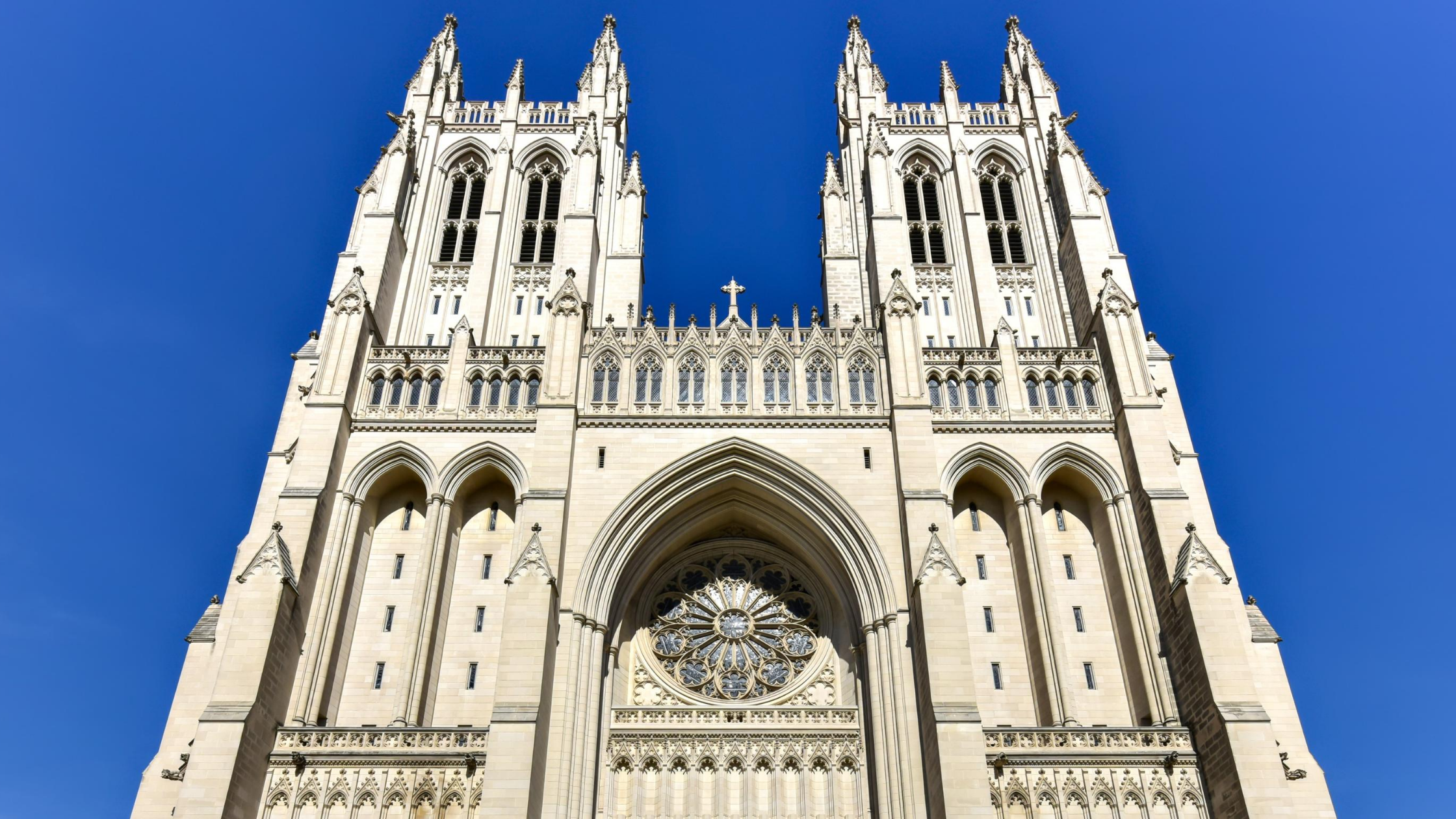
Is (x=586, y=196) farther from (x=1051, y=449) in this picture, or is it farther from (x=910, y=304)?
(x=1051, y=449)

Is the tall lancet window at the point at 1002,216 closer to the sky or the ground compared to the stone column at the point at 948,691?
closer to the sky

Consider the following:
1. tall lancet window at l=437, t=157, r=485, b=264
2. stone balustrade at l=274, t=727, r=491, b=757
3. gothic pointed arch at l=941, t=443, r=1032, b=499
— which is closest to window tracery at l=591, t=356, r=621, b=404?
tall lancet window at l=437, t=157, r=485, b=264

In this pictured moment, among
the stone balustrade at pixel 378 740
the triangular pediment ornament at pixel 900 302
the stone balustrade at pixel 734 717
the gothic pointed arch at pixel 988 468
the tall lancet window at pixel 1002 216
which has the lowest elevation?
the stone balustrade at pixel 378 740

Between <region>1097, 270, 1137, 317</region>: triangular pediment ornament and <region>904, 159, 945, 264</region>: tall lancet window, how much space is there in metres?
6.68

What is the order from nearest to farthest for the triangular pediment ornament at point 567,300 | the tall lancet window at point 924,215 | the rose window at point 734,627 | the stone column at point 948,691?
the stone column at point 948,691, the rose window at point 734,627, the triangular pediment ornament at point 567,300, the tall lancet window at point 924,215

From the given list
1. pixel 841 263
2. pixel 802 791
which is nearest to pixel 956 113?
pixel 841 263

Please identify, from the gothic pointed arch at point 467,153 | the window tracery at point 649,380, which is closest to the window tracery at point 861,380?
the window tracery at point 649,380

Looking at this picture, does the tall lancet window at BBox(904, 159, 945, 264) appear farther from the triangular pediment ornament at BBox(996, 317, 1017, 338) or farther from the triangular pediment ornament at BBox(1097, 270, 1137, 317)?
the triangular pediment ornament at BBox(1097, 270, 1137, 317)

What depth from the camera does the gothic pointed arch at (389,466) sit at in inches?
1056

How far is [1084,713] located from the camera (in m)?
24.3

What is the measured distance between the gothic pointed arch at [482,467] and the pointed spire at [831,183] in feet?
57.5

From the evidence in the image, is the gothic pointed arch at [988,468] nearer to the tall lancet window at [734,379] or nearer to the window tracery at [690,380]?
the tall lancet window at [734,379]

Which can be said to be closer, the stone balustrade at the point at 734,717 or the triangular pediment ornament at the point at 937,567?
the triangular pediment ornament at the point at 937,567

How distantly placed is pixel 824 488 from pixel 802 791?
7.10 metres
